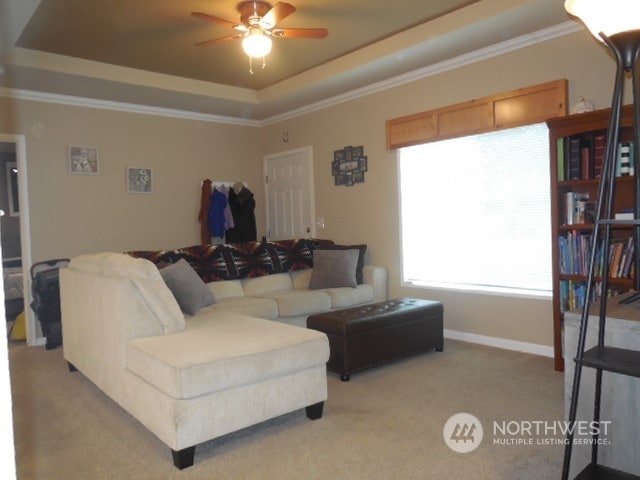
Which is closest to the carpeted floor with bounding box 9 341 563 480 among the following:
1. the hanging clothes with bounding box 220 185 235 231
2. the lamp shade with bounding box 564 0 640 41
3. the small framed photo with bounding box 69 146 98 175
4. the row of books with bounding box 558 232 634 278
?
the row of books with bounding box 558 232 634 278

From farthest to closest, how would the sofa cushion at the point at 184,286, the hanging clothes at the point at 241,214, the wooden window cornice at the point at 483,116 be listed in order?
1. the hanging clothes at the point at 241,214
2. the wooden window cornice at the point at 483,116
3. the sofa cushion at the point at 184,286

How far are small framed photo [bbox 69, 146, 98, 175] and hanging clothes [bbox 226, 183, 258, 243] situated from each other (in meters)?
1.59

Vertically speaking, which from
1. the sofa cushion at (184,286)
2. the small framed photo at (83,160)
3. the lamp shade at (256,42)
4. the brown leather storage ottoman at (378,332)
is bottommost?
the brown leather storage ottoman at (378,332)

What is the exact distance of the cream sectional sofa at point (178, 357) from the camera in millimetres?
2291

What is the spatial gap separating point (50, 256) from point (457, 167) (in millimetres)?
4008

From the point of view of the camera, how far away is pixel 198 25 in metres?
3.75

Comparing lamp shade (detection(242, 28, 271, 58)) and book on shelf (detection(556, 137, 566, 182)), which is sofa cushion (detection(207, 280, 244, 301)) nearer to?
lamp shade (detection(242, 28, 271, 58))

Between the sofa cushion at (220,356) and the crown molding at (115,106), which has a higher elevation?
the crown molding at (115,106)

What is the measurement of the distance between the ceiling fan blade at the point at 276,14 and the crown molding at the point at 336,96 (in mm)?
1757

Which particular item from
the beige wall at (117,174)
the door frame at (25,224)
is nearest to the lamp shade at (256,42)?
the beige wall at (117,174)

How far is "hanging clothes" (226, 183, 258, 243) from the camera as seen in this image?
20.0 feet

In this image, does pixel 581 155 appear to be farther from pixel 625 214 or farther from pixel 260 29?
pixel 260 29

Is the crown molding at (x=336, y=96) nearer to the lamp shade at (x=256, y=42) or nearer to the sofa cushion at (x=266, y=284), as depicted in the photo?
the lamp shade at (x=256, y=42)

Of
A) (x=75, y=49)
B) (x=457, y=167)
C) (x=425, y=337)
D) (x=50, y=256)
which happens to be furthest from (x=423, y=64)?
(x=50, y=256)
